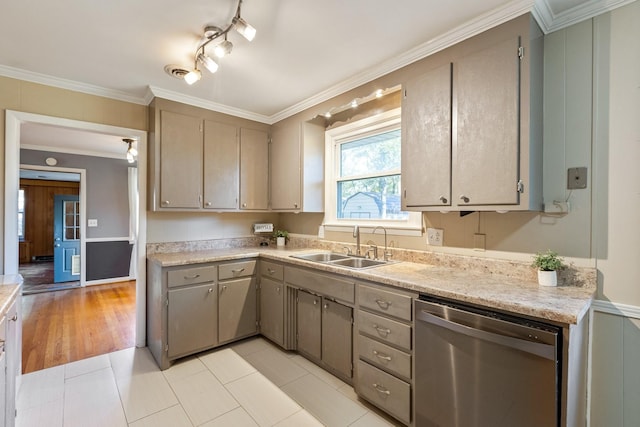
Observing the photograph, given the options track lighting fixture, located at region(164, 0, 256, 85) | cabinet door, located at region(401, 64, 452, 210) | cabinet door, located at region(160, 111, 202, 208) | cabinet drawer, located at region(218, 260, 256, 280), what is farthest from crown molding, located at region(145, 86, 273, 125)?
cabinet door, located at region(401, 64, 452, 210)

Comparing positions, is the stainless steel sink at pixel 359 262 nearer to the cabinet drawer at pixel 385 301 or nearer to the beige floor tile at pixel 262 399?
the cabinet drawer at pixel 385 301

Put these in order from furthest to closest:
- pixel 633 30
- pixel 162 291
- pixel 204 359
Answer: pixel 204 359, pixel 162 291, pixel 633 30

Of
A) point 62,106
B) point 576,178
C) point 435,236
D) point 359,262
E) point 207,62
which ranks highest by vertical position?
point 207,62

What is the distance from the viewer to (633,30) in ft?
4.97

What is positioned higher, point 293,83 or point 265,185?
point 293,83

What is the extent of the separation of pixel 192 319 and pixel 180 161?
58.2 inches

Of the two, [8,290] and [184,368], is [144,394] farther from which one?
[8,290]

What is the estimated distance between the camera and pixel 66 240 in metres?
5.83

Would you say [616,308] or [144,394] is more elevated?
[616,308]

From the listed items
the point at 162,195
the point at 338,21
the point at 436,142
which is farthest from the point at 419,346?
the point at 162,195

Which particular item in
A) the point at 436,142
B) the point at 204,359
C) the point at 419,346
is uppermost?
the point at 436,142

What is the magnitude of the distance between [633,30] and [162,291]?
346 cm

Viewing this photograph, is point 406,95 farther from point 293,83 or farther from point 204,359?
point 204,359

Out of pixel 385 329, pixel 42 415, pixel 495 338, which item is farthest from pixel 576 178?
pixel 42 415
